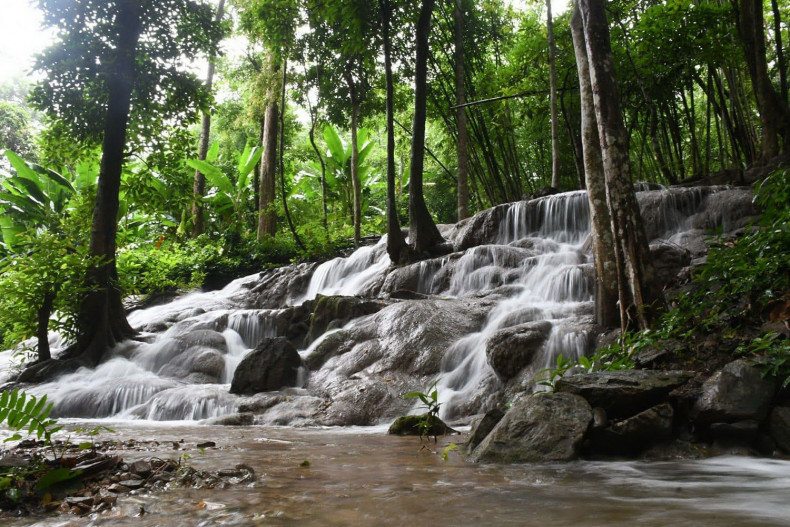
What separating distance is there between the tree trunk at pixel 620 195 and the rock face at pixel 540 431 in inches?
84.6

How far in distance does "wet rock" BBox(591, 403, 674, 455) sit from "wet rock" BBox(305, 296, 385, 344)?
5.73 meters

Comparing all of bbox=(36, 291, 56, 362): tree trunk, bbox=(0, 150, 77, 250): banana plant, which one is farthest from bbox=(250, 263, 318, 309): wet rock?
bbox=(0, 150, 77, 250): banana plant

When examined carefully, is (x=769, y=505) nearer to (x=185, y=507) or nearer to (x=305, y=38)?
(x=185, y=507)

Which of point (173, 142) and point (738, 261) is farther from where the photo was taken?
point (173, 142)

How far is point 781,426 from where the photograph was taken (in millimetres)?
3416

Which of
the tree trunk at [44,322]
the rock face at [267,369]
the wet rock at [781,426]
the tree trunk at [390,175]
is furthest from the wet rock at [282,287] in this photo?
the wet rock at [781,426]

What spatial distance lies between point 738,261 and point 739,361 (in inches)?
55.4

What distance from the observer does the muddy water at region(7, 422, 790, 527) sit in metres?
2.06

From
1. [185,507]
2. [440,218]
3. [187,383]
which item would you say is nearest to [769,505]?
[185,507]

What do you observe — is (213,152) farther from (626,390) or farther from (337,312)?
(626,390)

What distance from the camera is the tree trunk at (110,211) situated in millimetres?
9297

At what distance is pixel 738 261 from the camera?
4773 millimetres

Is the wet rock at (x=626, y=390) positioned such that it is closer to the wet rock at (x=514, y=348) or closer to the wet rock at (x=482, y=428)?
the wet rock at (x=482, y=428)

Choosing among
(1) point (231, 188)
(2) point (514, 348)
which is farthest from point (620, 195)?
(1) point (231, 188)
